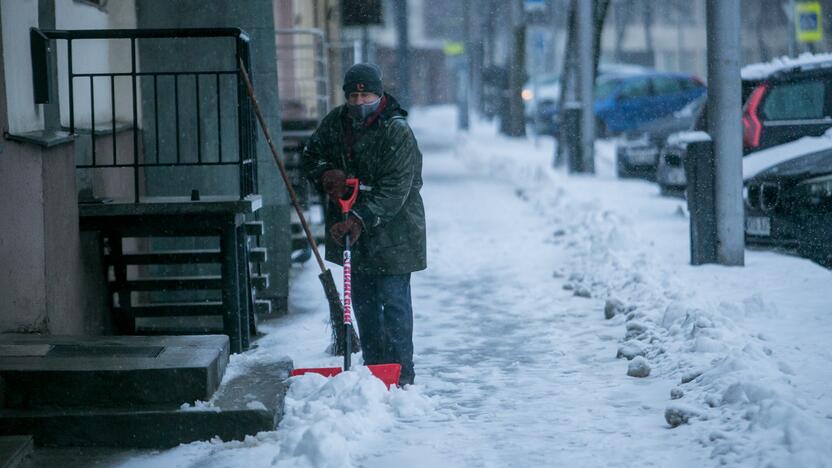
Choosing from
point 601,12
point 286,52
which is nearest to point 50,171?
point 286,52

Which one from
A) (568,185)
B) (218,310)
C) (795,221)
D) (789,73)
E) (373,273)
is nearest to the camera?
(373,273)

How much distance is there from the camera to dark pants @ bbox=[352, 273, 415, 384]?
593 cm

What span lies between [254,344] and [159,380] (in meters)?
2.17

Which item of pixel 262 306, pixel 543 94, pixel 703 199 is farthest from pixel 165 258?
pixel 543 94

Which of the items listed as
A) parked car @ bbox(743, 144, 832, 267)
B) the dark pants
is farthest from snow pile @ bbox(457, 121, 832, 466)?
the dark pants

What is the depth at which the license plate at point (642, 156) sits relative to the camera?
17094 mm

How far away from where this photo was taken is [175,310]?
23.4 feet

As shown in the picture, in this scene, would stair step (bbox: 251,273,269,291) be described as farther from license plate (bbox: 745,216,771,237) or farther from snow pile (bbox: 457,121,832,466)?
license plate (bbox: 745,216,771,237)

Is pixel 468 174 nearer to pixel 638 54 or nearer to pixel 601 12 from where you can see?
pixel 601 12

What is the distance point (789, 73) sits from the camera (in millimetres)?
10742

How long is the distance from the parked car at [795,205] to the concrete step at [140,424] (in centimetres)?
555

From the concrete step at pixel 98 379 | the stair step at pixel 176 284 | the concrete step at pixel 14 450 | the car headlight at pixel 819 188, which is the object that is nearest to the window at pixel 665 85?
the car headlight at pixel 819 188

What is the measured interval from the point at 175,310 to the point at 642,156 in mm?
11352

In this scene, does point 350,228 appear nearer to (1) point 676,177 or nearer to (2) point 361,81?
(2) point 361,81
